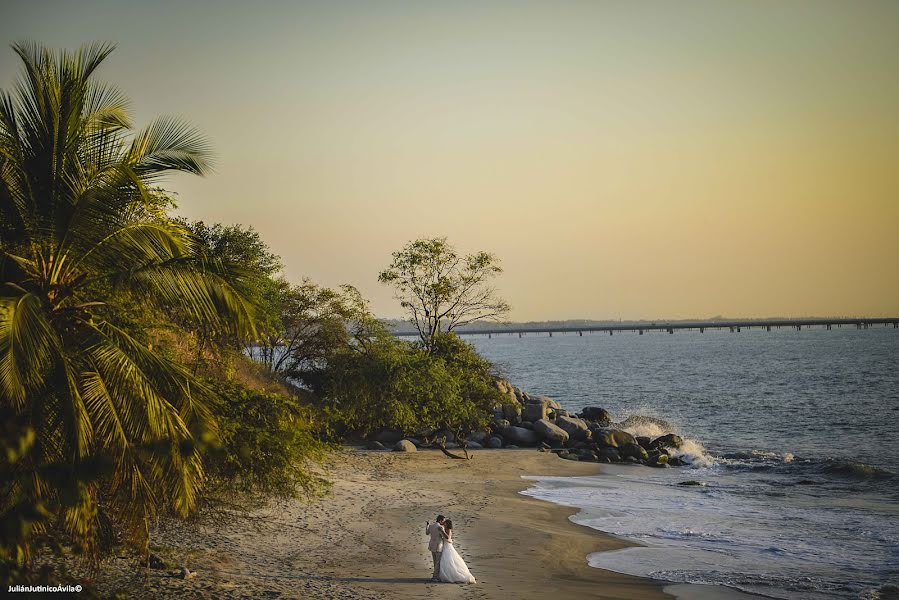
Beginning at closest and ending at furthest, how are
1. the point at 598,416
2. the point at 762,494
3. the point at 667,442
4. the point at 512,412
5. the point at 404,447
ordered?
the point at 762,494 → the point at 404,447 → the point at 667,442 → the point at 512,412 → the point at 598,416

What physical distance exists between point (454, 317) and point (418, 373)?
17.5m

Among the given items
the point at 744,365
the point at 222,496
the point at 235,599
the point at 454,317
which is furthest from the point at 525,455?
the point at 744,365

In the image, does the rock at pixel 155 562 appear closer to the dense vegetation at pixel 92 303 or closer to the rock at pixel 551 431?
the dense vegetation at pixel 92 303

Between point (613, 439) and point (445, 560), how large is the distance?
2682 centimetres

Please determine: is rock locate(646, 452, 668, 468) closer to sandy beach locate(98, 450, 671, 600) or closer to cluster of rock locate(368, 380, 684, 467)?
cluster of rock locate(368, 380, 684, 467)

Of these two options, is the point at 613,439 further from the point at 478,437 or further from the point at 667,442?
the point at 478,437

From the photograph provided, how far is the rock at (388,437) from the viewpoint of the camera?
131 feet

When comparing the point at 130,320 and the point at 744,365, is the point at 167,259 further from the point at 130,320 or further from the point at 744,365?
the point at 744,365

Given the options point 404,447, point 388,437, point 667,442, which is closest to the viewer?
point 404,447

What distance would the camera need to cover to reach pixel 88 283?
471 inches

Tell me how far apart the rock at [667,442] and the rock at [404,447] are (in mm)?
14568

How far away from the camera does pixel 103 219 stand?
39.2ft

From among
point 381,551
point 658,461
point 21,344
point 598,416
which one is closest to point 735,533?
point 381,551

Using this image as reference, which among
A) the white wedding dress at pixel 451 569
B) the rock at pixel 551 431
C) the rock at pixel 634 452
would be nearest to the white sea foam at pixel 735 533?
the white wedding dress at pixel 451 569
